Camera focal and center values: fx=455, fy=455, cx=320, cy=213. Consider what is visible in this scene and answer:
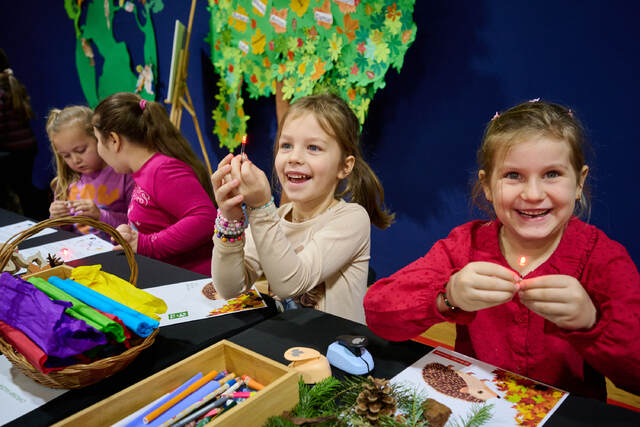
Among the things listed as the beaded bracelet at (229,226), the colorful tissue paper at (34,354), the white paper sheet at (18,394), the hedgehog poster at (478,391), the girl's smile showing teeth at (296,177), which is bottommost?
the white paper sheet at (18,394)

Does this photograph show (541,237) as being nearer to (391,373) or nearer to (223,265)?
(391,373)

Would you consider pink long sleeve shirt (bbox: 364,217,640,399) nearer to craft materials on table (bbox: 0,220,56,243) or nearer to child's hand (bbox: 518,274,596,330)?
child's hand (bbox: 518,274,596,330)

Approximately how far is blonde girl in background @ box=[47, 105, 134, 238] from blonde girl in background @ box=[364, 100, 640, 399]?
165 centimetres

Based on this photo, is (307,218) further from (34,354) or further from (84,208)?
(84,208)

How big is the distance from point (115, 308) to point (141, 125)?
1239 mm

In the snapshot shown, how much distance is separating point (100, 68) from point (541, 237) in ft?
14.5

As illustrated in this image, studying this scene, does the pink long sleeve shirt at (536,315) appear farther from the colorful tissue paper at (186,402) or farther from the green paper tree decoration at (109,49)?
the green paper tree decoration at (109,49)

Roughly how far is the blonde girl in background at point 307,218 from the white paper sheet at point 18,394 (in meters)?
0.47

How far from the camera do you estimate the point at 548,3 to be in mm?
1907

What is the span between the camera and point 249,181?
109 centimetres

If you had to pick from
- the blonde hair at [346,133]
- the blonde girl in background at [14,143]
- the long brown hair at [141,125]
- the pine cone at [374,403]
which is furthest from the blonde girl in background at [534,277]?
the blonde girl in background at [14,143]

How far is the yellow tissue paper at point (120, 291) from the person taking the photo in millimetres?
1047

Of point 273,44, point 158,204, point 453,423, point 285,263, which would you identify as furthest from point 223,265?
point 273,44

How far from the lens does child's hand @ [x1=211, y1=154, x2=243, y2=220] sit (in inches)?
43.5
